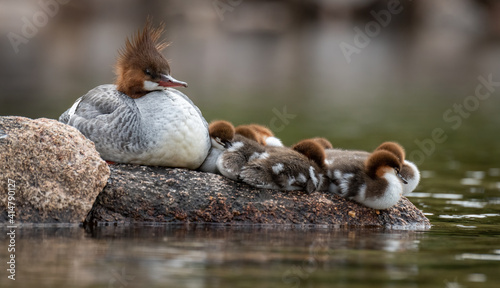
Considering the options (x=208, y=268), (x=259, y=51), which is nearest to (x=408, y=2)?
(x=259, y=51)

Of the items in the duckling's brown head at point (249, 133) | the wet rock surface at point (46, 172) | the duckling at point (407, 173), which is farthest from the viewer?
the duckling's brown head at point (249, 133)

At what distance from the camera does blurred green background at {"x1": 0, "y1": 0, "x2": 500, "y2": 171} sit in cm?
1766

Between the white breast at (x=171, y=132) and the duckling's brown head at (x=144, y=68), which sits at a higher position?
the duckling's brown head at (x=144, y=68)

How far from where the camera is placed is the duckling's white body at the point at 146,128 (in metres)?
7.25

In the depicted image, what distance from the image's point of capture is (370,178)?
7.43 metres

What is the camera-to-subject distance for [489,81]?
28.6 metres

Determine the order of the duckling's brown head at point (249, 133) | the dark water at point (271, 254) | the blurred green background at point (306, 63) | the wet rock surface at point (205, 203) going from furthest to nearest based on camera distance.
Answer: the blurred green background at point (306, 63) → the duckling's brown head at point (249, 133) → the wet rock surface at point (205, 203) → the dark water at point (271, 254)

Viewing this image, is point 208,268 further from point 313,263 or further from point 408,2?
point 408,2

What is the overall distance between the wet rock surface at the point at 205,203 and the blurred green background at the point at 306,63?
18.0ft

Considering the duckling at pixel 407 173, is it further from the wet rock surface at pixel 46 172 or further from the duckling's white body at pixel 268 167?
the wet rock surface at pixel 46 172

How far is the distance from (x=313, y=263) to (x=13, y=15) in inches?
1418

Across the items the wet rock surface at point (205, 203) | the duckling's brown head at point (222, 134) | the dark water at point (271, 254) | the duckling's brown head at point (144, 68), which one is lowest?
the dark water at point (271, 254)

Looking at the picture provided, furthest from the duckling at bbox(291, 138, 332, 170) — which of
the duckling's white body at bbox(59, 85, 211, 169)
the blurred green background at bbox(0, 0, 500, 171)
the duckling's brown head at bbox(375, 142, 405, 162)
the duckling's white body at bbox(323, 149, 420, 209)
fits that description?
the blurred green background at bbox(0, 0, 500, 171)

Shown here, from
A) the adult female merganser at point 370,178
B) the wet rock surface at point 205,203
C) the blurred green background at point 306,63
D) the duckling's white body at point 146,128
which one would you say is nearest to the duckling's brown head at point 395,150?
the adult female merganser at point 370,178
